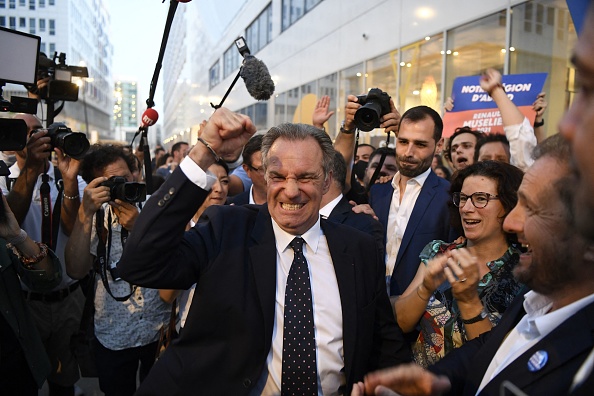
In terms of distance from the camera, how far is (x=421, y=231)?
9.99ft

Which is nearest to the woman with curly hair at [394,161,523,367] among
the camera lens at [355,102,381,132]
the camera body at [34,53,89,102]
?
the camera lens at [355,102,381,132]

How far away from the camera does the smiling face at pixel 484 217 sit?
7.77 feet

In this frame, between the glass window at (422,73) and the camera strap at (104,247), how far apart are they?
763cm

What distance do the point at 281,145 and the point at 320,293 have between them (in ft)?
2.13

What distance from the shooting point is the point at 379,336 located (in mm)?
2186

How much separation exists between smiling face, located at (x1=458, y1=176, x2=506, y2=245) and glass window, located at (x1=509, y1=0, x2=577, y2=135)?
4.69m

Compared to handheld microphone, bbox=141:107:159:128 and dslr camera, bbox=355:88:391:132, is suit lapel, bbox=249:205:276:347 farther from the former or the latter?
handheld microphone, bbox=141:107:159:128

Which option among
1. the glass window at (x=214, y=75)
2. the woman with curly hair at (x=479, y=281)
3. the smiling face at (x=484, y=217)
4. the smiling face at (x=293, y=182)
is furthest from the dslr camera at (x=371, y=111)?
the glass window at (x=214, y=75)

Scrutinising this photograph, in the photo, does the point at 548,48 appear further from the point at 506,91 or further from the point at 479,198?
the point at 479,198

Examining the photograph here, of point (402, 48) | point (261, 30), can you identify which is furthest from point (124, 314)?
point (261, 30)

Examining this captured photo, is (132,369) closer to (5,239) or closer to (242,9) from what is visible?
(5,239)


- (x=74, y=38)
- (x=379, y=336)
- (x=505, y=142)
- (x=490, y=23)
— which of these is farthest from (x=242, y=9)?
(x=74, y=38)

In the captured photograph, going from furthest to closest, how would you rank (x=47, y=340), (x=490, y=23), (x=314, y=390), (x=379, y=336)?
(x=490, y=23)
(x=47, y=340)
(x=379, y=336)
(x=314, y=390)

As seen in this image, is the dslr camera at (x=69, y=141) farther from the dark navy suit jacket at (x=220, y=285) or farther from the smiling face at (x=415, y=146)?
the smiling face at (x=415, y=146)
